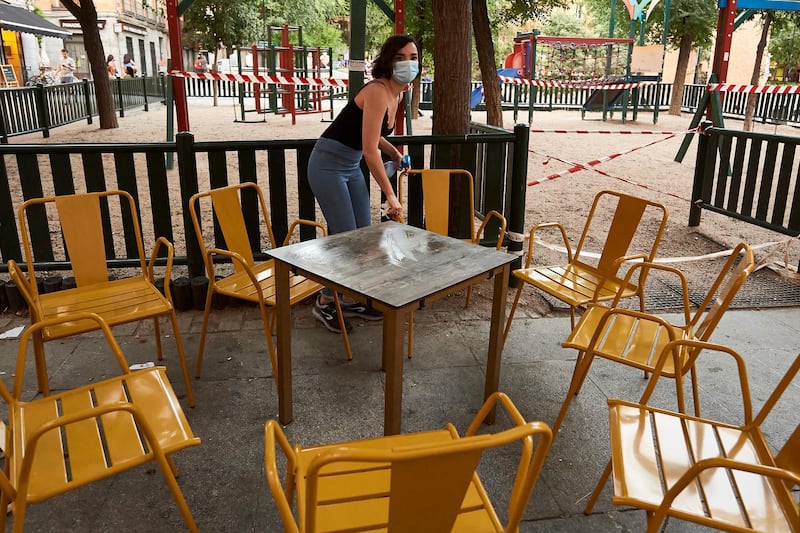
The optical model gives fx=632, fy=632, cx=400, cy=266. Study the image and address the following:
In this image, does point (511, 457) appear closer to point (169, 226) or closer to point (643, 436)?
point (643, 436)

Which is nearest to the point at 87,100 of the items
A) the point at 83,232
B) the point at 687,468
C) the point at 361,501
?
the point at 83,232

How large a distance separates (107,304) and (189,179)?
51.0 inches

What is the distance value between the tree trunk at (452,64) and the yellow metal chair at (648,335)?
8.39 ft

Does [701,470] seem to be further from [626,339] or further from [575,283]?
[575,283]

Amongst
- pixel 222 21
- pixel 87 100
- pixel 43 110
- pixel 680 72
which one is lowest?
pixel 43 110

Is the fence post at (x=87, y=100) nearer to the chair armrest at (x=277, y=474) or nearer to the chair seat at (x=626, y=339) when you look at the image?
the chair seat at (x=626, y=339)

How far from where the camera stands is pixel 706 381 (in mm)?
3699

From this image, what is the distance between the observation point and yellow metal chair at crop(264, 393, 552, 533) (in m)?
1.33

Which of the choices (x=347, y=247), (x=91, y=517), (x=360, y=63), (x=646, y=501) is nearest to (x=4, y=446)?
(x=91, y=517)

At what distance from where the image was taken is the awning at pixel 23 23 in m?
21.0

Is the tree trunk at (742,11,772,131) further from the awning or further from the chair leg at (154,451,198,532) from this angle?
the awning

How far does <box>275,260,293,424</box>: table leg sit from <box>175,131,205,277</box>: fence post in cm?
139

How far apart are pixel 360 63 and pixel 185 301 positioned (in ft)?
9.92

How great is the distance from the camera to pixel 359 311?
15.1 ft
